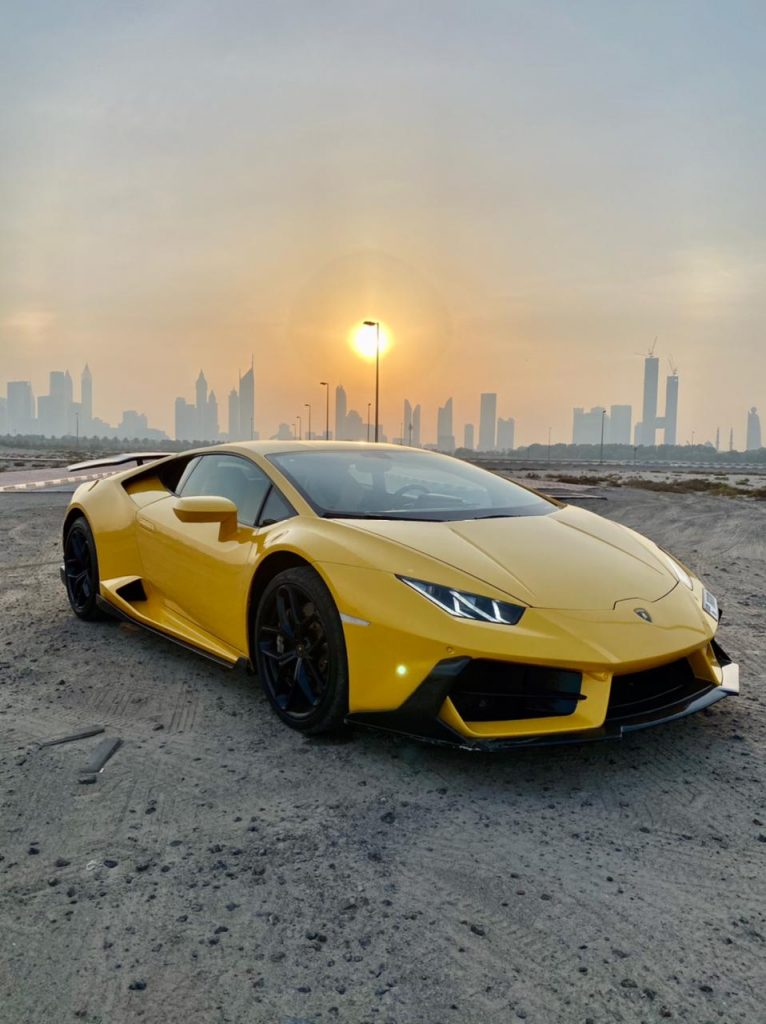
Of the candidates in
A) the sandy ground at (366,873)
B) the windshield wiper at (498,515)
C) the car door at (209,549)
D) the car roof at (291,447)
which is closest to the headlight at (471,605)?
the sandy ground at (366,873)

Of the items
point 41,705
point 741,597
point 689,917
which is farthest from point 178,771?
point 741,597

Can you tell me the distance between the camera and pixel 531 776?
2.90 meters

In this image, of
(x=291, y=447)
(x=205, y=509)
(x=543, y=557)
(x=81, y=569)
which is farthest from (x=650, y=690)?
(x=81, y=569)

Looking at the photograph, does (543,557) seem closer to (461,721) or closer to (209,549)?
(461,721)

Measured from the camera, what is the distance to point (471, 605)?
2.82 metres

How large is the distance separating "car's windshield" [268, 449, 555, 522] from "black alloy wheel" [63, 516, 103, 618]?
1.76 meters

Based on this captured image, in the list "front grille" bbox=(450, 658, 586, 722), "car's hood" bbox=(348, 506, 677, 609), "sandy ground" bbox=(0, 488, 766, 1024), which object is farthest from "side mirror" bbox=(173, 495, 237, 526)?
"front grille" bbox=(450, 658, 586, 722)

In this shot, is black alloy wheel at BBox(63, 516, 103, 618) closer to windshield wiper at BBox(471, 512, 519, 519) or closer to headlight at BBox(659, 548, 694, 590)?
windshield wiper at BBox(471, 512, 519, 519)

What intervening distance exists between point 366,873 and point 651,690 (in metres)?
1.36

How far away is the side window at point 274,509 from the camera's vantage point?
3613 millimetres

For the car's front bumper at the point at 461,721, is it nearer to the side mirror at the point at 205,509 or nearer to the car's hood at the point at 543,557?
the car's hood at the point at 543,557

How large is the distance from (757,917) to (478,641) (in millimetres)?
1138

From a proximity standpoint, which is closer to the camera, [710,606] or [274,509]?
[710,606]

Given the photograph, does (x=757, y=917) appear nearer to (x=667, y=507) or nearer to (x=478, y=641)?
(x=478, y=641)
